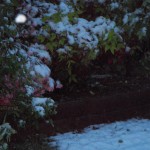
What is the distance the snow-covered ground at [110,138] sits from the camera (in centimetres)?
499

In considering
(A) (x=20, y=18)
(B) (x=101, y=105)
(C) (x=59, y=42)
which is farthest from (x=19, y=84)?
(B) (x=101, y=105)

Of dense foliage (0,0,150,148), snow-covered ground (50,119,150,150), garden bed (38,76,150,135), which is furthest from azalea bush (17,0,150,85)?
snow-covered ground (50,119,150,150)

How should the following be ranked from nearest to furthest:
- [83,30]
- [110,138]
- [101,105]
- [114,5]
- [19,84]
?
[19,84], [110,138], [83,30], [101,105], [114,5]

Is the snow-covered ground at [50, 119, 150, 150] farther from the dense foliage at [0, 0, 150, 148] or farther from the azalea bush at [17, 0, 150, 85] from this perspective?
the azalea bush at [17, 0, 150, 85]

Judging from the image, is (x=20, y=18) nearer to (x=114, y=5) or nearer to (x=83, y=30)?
(x=83, y=30)

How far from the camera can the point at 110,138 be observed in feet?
17.2

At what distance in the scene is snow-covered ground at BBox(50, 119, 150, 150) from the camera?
4.99 meters

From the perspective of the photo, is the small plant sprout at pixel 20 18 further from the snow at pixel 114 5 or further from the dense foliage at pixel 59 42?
the snow at pixel 114 5

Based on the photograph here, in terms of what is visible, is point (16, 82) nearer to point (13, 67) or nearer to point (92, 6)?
point (13, 67)

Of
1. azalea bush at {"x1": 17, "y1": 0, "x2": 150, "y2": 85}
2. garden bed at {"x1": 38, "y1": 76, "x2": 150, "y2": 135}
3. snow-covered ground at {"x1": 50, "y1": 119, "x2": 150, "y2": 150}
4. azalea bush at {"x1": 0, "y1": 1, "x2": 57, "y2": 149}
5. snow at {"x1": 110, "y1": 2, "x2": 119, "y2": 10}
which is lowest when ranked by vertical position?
snow-covered ground at {"x1": 50, "y1": 119, "x2": 150, "y2": 150}

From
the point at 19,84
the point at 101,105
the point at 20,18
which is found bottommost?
the point at 101,105

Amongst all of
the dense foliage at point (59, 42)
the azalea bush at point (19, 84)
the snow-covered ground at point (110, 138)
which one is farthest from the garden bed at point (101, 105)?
the azalea bush at point (19, 84)

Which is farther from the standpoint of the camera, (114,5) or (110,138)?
(114,5)

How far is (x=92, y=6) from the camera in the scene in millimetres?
6086
